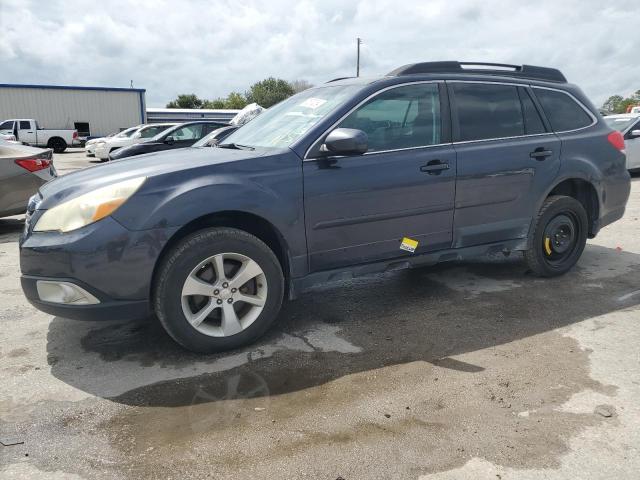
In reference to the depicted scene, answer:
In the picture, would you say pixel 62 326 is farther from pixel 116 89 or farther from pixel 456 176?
pixel 116 89

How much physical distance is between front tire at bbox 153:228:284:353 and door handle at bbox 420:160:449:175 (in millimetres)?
1288

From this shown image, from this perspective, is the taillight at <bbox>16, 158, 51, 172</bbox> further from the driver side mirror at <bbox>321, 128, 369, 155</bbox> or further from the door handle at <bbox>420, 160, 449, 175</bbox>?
the door handle at <bbox>420, 160, 449, 175</bbox>

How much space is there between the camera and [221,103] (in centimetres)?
8681

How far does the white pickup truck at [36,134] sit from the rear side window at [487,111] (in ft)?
98.3

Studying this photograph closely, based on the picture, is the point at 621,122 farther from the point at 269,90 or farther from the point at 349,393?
the point at 269,90

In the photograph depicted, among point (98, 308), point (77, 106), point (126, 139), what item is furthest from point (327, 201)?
point (77, 106)

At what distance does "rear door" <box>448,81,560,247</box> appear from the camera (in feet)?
13.5

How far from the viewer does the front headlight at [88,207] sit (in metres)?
3.04

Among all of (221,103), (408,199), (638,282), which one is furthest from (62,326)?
(221,103)

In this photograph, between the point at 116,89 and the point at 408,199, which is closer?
the point at 408,199

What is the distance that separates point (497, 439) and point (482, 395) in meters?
0.41

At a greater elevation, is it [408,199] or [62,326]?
[408,199]

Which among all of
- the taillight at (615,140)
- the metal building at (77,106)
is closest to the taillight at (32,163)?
the taillight at (615,140)

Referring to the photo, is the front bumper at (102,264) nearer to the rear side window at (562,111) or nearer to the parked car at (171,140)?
the rear side window at (562,111)
